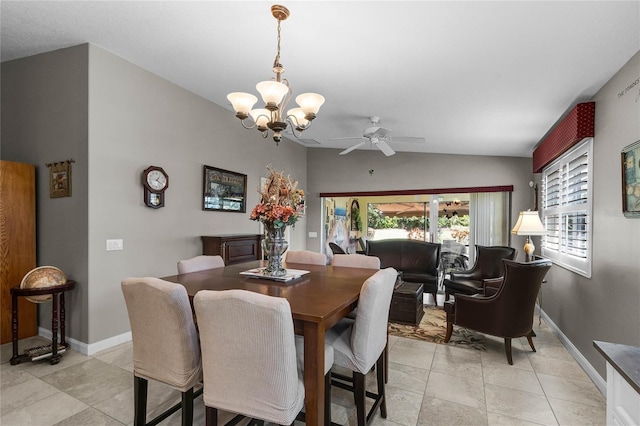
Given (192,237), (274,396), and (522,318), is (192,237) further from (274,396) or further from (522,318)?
(522,318)

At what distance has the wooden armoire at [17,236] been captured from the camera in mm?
3107

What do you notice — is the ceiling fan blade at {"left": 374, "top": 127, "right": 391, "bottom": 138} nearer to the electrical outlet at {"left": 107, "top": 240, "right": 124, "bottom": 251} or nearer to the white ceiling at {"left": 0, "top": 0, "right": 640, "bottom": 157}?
the white ceiling at {"left": 0, "top": 0, "right": 640, "bottom": 157}

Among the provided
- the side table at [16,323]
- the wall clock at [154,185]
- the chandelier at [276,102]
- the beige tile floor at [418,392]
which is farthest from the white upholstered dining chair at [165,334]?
the wall clock at [154,185]

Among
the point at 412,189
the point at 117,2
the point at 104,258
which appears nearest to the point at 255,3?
Result: the point at 117,2

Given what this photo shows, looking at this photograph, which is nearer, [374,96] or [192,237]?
[374,96]

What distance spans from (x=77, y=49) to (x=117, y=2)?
111 centimetres

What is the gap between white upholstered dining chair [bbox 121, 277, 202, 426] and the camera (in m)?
1.53

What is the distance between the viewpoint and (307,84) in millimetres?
3289

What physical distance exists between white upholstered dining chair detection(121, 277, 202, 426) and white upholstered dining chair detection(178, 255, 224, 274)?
0.73m

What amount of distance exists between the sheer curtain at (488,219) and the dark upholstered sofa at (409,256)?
0.79m

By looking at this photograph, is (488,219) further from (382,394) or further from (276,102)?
(276,102)

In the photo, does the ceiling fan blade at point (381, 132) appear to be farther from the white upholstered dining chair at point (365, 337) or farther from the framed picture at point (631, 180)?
the white upholstered dining chair at point (365, 337)

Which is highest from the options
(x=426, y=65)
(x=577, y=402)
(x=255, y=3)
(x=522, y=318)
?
(x=255, y=3)

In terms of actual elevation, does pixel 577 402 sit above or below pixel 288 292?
below
